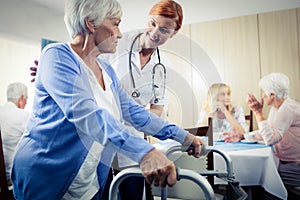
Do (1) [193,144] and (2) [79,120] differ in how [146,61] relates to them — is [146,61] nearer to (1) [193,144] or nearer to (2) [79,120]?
(1) [193,144]

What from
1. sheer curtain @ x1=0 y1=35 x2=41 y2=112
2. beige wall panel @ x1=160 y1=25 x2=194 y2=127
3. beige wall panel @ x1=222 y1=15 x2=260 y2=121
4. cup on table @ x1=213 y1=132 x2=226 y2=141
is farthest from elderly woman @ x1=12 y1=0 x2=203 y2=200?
beige wall panel @ x1=222 y1=15 x2=260 y2=121

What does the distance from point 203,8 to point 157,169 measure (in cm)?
90

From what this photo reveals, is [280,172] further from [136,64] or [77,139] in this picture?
[77,139]

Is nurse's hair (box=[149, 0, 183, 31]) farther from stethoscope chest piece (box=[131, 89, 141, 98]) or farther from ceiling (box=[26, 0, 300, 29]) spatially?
stethoscope chest piece (box=[131, 89, 141, 98])

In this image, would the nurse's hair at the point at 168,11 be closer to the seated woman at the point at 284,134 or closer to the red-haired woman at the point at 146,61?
the red-haired woman at the point at 146,61

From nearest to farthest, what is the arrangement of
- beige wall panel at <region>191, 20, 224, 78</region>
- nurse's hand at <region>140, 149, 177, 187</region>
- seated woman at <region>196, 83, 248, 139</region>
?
nurse's hand at <region>140, 149, 177, 187</region> < seated woman at <region>196, 83, 248, 139</region> < beige wall panel at <region>191, 20, 224, 78</region>

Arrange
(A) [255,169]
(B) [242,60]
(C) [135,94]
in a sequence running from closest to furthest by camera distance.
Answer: (C) [135,94] → (A) [255,169] → (B) [242,60]

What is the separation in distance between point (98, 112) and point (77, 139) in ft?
0.51

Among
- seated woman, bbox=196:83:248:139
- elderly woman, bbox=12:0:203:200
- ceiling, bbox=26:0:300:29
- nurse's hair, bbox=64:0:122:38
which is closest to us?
elderly woman, bbox=12:0:203:200

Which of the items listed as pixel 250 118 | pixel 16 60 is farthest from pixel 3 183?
pixel 250 118

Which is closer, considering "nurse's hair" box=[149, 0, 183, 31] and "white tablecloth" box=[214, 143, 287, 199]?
"nurse's hair" box=[149, 0, 183, 31]

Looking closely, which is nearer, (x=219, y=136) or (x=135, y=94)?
(x=135, y=94)

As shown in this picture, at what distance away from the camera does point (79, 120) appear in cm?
58

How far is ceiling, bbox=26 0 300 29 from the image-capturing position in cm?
102
